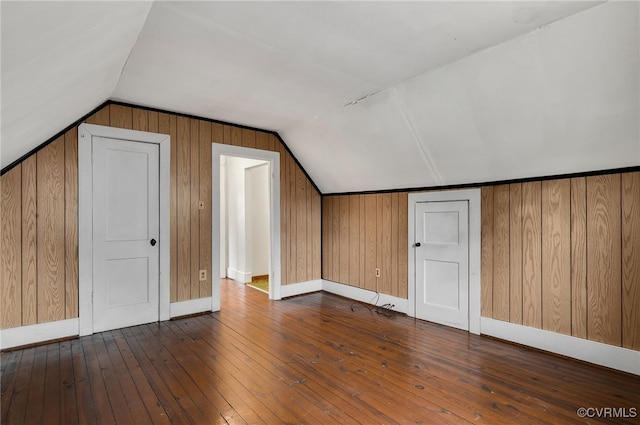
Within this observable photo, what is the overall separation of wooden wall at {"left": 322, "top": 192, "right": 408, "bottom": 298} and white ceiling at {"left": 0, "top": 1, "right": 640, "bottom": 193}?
79 centimetres

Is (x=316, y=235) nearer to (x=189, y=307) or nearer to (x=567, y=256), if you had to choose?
(x=189, y=307)

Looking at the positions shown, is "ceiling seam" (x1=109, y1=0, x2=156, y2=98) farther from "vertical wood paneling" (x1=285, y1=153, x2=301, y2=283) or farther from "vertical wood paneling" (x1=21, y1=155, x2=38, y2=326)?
"vertical wood paneling" (x1=285, y1=153, x2=301, y2=283)

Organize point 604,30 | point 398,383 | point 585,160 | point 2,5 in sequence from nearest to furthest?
point 2,5, point 604,30, point 398,383, point 585,160

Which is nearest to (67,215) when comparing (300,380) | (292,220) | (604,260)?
(292,220)

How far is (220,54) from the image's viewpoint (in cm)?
243

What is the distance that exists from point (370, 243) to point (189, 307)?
243cm

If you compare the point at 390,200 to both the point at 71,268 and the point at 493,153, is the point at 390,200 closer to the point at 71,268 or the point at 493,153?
the point at 493,153

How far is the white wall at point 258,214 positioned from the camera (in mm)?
5832

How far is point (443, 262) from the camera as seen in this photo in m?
3.58

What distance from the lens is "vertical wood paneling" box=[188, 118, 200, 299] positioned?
A: 12.8 ft

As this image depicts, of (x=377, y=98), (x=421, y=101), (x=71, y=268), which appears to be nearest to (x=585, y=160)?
(x=421, y=101)

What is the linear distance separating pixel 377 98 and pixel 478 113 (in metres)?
0.93

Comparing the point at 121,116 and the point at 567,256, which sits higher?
the point at 121,116

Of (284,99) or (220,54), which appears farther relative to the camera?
(284,99)
